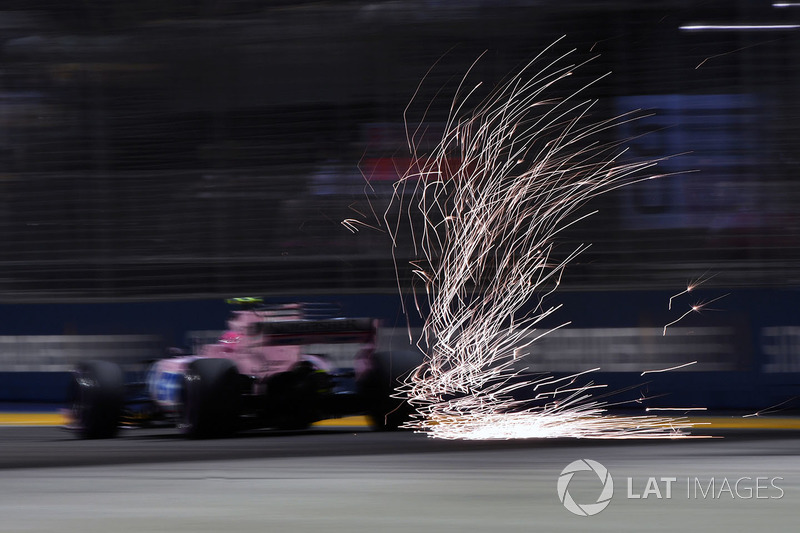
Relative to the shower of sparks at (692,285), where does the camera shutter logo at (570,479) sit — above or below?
below

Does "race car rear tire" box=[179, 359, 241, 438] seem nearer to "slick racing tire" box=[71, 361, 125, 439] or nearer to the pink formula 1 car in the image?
the pink formula 1 car

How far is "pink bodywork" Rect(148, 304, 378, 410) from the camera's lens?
9586 millimetres

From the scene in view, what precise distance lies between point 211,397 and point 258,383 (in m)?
0.42

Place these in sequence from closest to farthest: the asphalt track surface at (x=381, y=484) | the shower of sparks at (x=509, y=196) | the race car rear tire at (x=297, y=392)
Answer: the asphalt track surface at (x=381, y=484)
the race car rear tire at (x=297, y=392)
the shower of sparks at (x=509, y=196)

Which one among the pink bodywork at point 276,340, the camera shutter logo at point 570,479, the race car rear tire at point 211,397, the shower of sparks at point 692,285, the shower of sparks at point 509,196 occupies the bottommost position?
the camera shutter logo at point 570,479

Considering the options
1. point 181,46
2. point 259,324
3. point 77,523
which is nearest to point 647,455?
point 259,324

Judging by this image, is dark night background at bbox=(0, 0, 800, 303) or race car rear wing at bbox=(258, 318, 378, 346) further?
dark night background at bbox=(0, 0, 800, 303)

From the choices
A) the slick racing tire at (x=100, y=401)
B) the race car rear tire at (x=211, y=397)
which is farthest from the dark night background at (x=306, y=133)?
the race car rear tire at (x=211, y=397)

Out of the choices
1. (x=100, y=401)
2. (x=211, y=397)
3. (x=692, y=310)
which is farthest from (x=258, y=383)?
(x=692, y=310)

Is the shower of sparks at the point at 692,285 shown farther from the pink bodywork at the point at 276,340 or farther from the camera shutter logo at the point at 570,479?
the camera shutter logo at the point at 570,479

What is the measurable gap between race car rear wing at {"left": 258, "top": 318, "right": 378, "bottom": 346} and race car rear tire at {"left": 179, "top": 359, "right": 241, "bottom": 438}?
40 cm

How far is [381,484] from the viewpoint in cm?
736

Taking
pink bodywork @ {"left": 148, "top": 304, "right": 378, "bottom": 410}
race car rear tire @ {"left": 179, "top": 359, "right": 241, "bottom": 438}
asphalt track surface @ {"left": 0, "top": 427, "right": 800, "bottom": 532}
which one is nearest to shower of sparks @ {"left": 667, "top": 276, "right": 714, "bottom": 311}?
asphalt track surface @ {"left": 0, "top": 427, "right": 800, "bottom": 532}

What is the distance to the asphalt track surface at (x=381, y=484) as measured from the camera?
6.14 m
